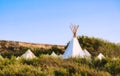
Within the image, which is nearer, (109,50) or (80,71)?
(80,71)

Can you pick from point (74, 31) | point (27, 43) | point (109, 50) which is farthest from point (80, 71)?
point (27, 43)

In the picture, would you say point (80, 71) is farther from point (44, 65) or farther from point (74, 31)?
point (74, 31)

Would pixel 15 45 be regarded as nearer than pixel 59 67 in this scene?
No

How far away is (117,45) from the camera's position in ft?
110

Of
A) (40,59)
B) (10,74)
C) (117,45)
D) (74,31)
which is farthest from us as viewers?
(117,45)

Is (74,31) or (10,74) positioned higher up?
(74,31)

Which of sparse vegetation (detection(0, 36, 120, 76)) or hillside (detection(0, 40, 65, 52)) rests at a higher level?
hillside (detection(0, 40, 65, 52))

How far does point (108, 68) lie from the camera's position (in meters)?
16.1

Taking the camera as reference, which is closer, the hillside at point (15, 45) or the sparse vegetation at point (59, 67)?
the sparse vegetation at point (59, 67)

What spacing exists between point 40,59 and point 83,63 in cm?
187

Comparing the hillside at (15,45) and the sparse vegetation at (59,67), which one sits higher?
the hillside at (15,45)

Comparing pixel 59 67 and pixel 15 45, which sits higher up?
pixel 15 45

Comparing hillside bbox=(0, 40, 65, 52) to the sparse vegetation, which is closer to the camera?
the sparse vegetation

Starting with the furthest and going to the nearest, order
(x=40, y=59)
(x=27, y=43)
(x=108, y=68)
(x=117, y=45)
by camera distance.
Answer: (x=27, y=43) → (x=117, y=45) → (x=40, y=59) → (x=108, y=68)
